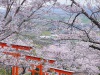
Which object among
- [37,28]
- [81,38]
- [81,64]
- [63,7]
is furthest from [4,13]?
[81,64]

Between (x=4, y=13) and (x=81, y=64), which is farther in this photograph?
(x=81, y=64)

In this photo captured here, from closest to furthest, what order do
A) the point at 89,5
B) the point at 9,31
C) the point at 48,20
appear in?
the point at 89,5, the point at 48,20, the point at 9,31

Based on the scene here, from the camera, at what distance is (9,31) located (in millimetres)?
6828

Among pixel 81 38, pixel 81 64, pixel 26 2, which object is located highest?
pixel 26 2

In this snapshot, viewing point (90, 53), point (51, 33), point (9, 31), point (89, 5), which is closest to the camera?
point (89, 5)

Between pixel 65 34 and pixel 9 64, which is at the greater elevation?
pixel 65 34

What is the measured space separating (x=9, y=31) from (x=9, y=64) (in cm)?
98

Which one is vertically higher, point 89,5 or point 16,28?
point 89,5

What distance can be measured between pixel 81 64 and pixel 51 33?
5615 mm

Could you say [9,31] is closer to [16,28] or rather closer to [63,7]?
[16,28]

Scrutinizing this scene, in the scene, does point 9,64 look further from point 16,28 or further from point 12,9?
point 12,9

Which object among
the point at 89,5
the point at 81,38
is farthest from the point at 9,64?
the point at 89,5

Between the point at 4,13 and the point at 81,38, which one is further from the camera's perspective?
the point at 4,13

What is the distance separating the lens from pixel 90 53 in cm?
949
